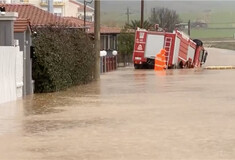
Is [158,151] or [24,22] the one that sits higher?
[24,22]

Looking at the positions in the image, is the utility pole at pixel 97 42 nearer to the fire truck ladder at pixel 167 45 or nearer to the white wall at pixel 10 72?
the white wall at pixel 10 72

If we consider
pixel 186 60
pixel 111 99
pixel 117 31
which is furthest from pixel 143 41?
pixel 111 99

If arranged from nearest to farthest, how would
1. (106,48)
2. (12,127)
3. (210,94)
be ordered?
(12,127), (210,94), (106,48)

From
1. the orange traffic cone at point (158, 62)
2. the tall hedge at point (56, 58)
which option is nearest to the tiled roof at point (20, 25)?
the tall hedge at point (56, 58)

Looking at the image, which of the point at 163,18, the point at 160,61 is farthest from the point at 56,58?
the point at 163,18

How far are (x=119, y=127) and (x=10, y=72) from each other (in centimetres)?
827

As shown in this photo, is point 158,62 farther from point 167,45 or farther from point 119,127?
point 119,127

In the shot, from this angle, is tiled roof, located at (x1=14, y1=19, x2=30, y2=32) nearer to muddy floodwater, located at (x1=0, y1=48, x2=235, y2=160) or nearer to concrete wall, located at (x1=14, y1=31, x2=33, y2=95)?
concrete wall, located at (x1=14, y1=31, x2=33, y2=95)

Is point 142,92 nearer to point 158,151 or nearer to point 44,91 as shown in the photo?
point 44,91

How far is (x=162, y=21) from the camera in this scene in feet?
449

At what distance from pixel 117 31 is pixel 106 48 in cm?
646

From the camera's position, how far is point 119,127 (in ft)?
51.7

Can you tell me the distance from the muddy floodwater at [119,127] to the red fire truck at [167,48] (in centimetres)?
2556

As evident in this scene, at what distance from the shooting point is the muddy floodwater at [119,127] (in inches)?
484
